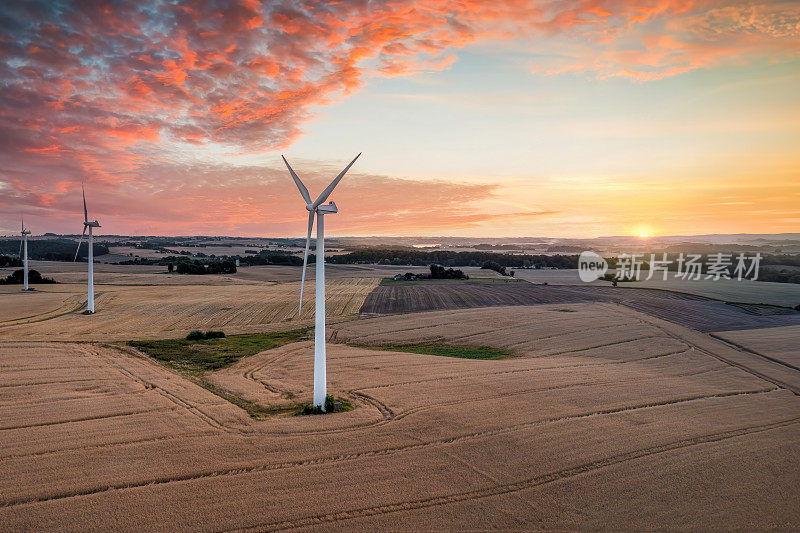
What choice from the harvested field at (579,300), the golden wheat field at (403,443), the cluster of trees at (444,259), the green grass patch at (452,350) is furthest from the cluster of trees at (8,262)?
the green grass patch at (452,350)

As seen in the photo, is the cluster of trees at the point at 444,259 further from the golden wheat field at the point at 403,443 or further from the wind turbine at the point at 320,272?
the wind turbine at the point at 320,272

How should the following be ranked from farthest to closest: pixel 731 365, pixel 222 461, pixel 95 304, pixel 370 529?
1. pixel 95 304
2. pixel 731 365
3. pixel 222 461
4. pixel 370 529

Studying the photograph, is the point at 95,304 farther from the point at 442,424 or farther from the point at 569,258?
the point at 569,258

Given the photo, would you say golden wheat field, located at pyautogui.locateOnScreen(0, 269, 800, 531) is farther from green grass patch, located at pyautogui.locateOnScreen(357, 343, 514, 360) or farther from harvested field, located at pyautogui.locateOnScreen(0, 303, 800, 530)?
green grass patch, located at pyautogui.locateOnScreen(357, 343, 514, 360)

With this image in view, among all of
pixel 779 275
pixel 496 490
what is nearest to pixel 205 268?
pixel 496 490

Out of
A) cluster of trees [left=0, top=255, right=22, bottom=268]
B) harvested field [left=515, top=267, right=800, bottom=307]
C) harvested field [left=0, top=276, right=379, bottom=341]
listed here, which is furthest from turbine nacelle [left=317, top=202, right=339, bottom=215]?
cluster of trees [left=0, top=255, right=22, bottom=268]

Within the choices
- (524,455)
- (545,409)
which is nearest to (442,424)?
(524,455)
